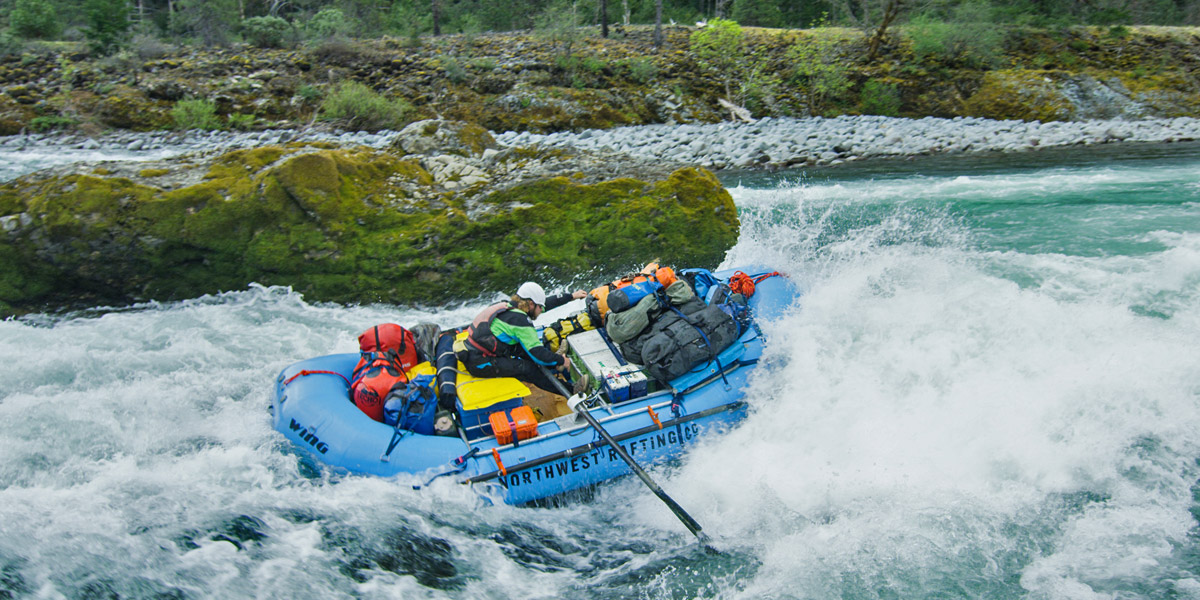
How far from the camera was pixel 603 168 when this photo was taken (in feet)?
34.4

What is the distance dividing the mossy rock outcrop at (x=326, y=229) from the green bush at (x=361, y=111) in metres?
10.6

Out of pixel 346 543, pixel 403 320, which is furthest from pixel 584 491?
pixel 403 320

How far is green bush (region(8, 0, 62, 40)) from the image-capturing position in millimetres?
25734

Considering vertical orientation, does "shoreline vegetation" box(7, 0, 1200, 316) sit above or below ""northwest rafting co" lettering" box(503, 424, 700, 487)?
above

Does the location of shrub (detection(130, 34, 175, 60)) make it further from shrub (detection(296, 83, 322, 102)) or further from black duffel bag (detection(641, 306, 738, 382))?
black duffel bag (detection(641, 306, 738, 382))

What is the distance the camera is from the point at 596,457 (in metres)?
5.57

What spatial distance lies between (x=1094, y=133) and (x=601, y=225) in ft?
60.9

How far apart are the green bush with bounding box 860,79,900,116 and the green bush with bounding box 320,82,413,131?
51.4 feet

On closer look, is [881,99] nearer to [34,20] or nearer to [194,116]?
[194,116]

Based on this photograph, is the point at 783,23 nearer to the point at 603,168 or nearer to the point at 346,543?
the point at 603,168

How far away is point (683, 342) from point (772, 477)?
4.32ft

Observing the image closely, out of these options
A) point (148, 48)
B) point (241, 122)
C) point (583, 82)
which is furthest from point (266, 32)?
point (583, 82)

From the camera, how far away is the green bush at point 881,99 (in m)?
24.0

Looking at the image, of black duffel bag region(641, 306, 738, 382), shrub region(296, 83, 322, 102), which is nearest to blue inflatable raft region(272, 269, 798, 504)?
black duffel bag region(641, 306, 738, 382)
